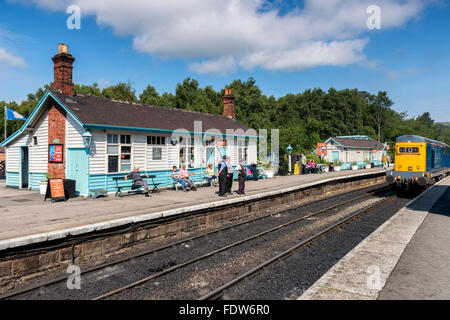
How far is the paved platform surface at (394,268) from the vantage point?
5086mm

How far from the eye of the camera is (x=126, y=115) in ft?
50.8

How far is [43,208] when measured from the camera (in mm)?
10281

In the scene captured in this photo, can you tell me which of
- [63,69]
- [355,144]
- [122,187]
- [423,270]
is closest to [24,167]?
[63,69]

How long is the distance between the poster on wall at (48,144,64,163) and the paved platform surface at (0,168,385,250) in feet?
5.52

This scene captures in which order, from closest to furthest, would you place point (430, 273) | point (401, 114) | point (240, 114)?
point (430, 273)
point (240, 114)
point (401, 114)

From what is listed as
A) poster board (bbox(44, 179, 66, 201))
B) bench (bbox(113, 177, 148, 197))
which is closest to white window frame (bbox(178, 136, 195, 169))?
bench (bbox(113, 177, 148, 197))

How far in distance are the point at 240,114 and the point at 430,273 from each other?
145 ft

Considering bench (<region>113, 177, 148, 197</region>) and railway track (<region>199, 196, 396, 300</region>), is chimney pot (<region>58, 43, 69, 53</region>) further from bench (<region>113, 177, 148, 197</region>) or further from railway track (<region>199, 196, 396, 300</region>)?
railway track (<region>199, 196, 396, 300</region>)

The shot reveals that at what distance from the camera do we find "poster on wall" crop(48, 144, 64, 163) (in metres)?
14.1

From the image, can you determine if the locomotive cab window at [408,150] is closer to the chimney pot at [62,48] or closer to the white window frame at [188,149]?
the white window frame at [188,149]

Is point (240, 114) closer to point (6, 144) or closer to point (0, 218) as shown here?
point (6, 144)

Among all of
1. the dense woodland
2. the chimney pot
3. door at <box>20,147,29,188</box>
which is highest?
the dense woodland

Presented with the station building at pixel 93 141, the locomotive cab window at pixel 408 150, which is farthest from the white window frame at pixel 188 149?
the locomotive cab window at pixel 408 150
